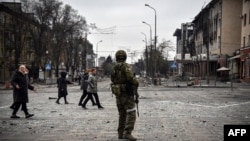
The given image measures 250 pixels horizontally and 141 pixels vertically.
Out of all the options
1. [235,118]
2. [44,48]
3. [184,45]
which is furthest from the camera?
[184,45]

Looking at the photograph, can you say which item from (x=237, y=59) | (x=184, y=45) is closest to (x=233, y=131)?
(x=237, y=59)

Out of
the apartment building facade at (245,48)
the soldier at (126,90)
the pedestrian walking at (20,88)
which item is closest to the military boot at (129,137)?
the soldier at (126,90)

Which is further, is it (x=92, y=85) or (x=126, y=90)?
(x=92, y=85)

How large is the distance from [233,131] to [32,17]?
5027 centimetres

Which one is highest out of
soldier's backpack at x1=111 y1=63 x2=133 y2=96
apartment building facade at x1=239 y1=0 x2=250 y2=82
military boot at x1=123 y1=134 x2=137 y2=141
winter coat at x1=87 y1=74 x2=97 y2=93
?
apartment building facade at x1=239 y1=0 x2=250 y2=82

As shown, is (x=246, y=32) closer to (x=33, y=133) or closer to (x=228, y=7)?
(x=228, y=7)

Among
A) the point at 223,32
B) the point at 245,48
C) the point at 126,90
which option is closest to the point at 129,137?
the point at 126,90

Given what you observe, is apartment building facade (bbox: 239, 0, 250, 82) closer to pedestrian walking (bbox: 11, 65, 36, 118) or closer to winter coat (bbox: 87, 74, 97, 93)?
winter coat (bbox: 87, 74, 97, 93)

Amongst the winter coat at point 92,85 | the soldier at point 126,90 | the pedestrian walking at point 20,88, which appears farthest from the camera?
the winter coat at point 92,85

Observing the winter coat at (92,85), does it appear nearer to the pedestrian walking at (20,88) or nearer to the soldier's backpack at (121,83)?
the pedestrian walking at (20,88)

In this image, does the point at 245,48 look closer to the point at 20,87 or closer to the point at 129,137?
the point at 20,87

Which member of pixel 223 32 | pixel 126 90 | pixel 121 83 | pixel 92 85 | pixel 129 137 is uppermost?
pixel 223 32

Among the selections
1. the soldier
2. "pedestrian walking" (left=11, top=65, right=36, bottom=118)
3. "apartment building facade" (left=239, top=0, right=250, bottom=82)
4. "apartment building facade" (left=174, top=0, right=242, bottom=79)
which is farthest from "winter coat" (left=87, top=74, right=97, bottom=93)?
"apartment building facade" (left=174, top=0, right=242, bottom=79)

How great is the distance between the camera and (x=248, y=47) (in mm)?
45562
